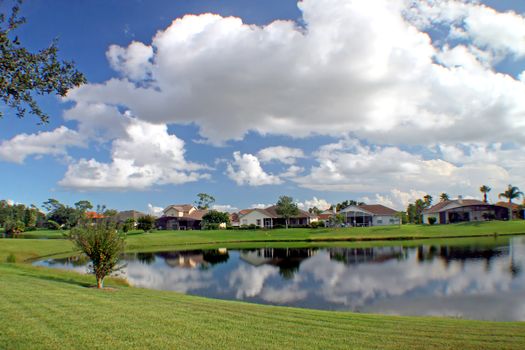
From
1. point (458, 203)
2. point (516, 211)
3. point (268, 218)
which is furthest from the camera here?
point (268, 218)

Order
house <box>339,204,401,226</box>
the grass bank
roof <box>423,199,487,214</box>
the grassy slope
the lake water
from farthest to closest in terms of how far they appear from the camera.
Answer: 1. house <box>339,204,401,226</box>
2. roof <box>423,199,487,214</box>
3. the grass bank
4. the lake water
5. the grassy slope

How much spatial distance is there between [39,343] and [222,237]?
68758mm

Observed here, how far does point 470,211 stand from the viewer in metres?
91.9

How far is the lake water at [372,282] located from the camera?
1850 cm

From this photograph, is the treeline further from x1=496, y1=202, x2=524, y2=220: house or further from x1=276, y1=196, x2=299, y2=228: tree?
x1=496, y1=202, x2=524, y2=220: house

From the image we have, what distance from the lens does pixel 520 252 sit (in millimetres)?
39562

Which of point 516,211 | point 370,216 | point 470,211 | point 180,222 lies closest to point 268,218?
point 180,222

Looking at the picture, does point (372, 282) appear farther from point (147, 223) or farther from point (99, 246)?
point (147, 223)

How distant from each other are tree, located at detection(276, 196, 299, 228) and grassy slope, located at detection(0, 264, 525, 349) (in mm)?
86615

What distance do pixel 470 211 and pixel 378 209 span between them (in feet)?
72.5

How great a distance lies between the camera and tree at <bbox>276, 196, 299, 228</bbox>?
9919 centimetres

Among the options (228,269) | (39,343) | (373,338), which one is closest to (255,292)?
(228,269)

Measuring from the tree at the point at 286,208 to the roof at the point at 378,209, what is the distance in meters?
17.7

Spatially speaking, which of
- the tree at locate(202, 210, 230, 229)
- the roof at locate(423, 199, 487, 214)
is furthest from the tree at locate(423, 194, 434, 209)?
the tree at locate(202, 210, 230, 229)
